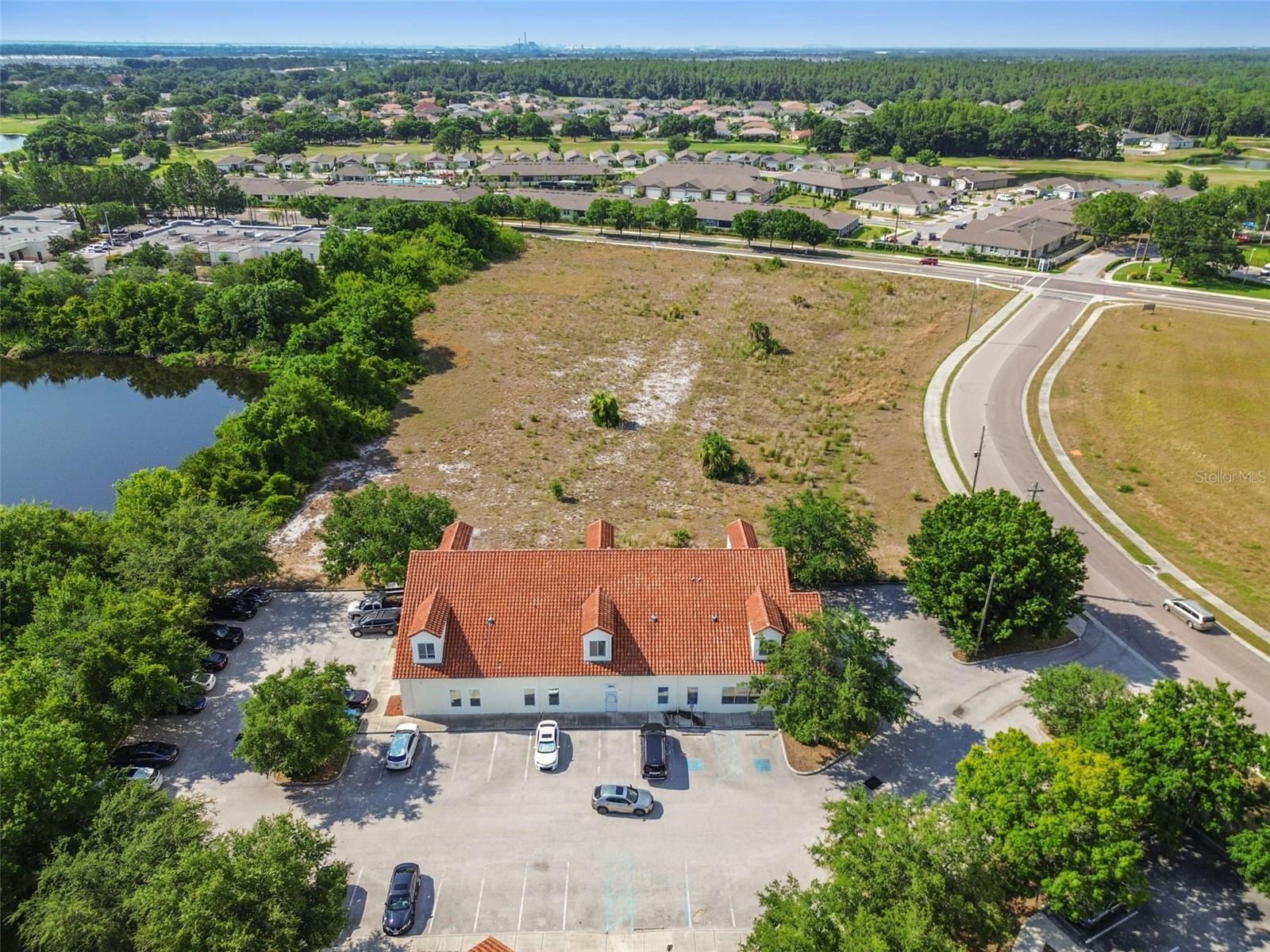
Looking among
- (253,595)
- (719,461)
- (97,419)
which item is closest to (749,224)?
(719,461)

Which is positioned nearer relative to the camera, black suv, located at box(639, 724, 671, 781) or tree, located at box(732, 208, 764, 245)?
black suv, located at box(639, 724, 671, 781)

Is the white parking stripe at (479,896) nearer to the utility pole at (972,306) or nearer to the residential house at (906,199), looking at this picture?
the utility pole at (972,306)

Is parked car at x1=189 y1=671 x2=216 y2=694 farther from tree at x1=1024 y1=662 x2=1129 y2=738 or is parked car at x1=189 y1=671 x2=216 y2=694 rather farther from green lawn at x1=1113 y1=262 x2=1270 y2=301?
green lawn at x1=1113 y1=262 x2=1270 y2=301

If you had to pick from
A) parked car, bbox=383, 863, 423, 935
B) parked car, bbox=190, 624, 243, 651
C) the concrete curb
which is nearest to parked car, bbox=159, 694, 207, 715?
parked car, bbox=190, 624, 243, 651

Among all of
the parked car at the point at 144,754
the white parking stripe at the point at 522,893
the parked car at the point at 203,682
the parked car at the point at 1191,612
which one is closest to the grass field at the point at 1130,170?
the parked car at the point at 1191,612

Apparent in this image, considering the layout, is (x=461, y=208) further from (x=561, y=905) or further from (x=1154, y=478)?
(x=561, y=905)

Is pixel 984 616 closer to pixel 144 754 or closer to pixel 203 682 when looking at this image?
pixel 203 682
